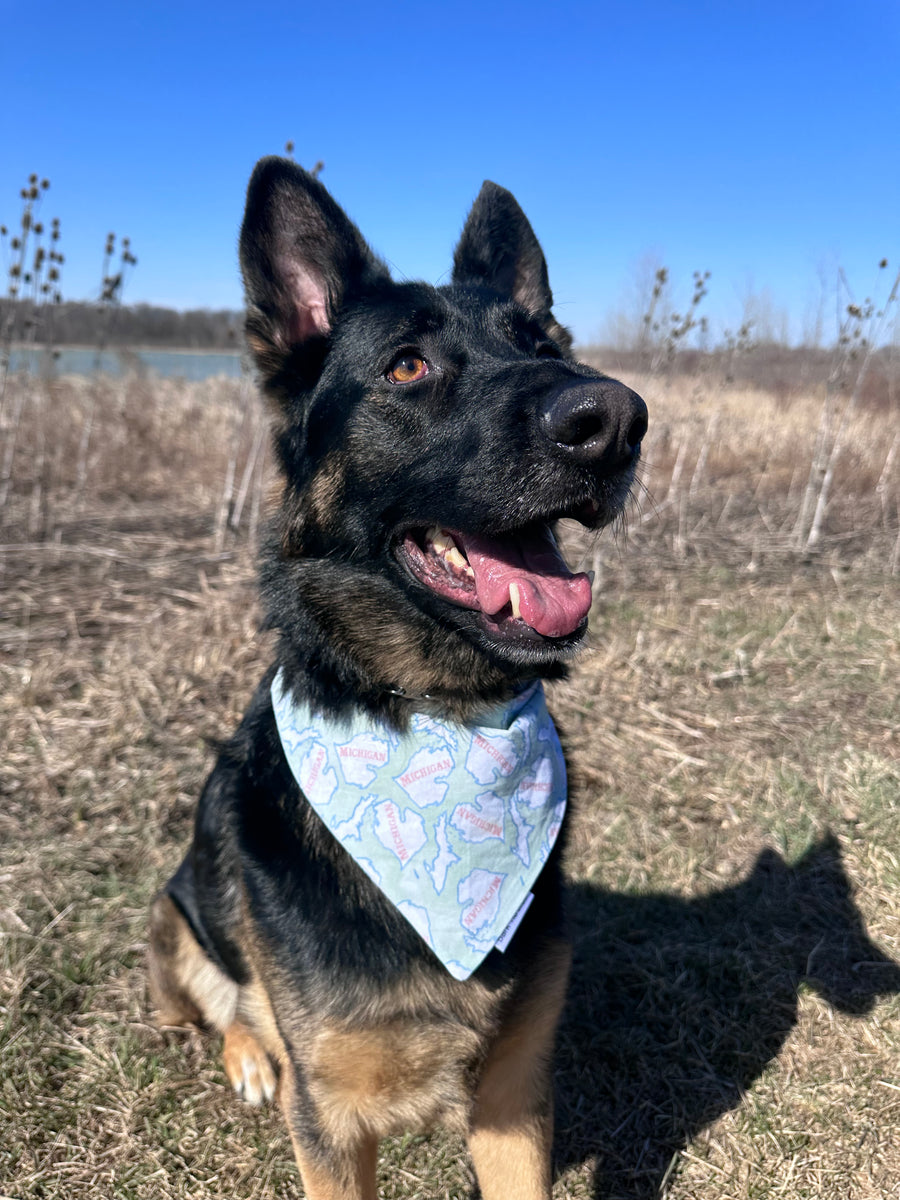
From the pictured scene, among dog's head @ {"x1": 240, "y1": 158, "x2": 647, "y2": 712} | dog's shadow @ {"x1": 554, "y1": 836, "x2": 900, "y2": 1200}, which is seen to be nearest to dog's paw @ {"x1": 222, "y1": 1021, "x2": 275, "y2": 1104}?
dog's shadow @ {"x1": 554, "y1": 836, "x2": 900, "y2": 1200}

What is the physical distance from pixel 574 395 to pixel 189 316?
57.8ft

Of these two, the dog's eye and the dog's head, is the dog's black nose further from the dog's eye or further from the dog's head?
the dog's eye

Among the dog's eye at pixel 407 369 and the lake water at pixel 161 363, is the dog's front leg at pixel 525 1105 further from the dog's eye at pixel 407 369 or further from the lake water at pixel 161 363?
the lake water at pixel 161 363

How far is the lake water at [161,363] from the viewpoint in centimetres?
1271

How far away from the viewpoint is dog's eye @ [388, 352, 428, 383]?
2416 millimetres

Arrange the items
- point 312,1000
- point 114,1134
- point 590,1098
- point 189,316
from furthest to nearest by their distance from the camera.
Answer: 1. point 189,316
2. point 590,1098
3. point 114,1134
4. point 312,1000

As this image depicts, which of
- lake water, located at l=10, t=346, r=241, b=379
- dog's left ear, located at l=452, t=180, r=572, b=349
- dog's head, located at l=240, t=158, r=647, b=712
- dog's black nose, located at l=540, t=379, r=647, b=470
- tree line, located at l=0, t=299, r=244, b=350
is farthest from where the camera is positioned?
lake water, located at l=10, t=346, r=241, b=379

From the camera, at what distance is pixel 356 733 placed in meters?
2.41

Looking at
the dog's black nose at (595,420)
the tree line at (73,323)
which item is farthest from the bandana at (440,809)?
the tree line at (73,323)

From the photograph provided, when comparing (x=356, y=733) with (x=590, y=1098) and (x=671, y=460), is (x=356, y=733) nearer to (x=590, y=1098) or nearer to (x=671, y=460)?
(x=590, y=1098)

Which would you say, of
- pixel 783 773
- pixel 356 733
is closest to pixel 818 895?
pixel 783 773

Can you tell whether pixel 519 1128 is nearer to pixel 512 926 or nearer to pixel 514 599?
pixel 512 926

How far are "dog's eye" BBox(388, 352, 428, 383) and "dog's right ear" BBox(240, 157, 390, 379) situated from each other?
32 cm

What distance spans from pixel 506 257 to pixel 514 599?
1608 mm
